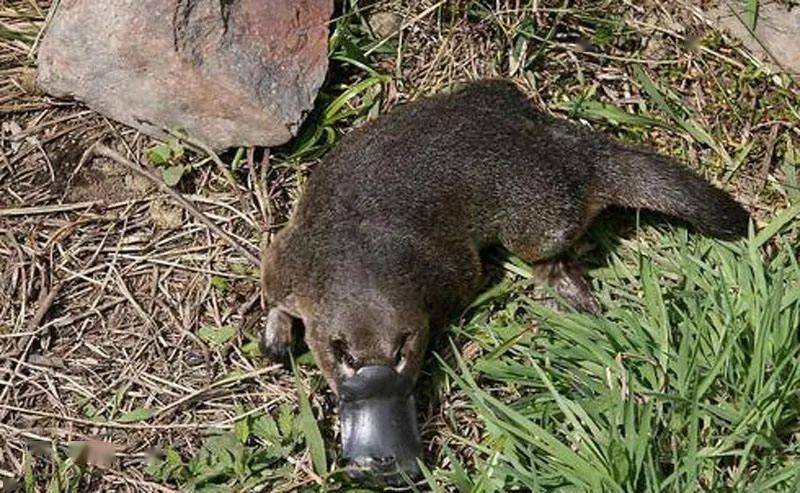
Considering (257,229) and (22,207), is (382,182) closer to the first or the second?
(257,229)

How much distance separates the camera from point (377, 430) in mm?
Result: 3871

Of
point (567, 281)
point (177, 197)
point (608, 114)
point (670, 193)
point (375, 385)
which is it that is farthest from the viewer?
point (608, 114)

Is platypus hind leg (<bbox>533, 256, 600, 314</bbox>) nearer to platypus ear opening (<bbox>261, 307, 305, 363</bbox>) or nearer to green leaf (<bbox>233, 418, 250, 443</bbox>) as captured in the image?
platypus ear opening (<bbox>261, 307, 305, 363</bbox>)

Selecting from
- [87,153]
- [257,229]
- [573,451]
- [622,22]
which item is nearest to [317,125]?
[257,229]

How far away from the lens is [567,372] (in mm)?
4043

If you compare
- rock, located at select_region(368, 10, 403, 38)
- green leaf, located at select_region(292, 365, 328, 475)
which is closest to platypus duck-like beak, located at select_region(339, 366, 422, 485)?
green leaf, located at select_region(292, 365, 328, 475)

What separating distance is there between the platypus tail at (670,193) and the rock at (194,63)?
0.99 meters

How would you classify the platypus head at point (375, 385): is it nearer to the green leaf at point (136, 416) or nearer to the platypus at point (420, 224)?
the platypus at point (420, 224)

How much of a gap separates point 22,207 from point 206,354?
0.79 metres

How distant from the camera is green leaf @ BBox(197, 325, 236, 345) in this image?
14.1 feet

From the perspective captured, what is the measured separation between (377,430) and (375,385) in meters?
0.13

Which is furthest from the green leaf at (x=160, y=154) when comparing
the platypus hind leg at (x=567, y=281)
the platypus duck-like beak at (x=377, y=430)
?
the platypus hind leg at (x=567, y=281)

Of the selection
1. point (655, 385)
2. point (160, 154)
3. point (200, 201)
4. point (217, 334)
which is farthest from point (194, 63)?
point (655, 385)

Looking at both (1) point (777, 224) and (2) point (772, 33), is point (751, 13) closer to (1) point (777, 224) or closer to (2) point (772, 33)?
(2) point (772, 33)
